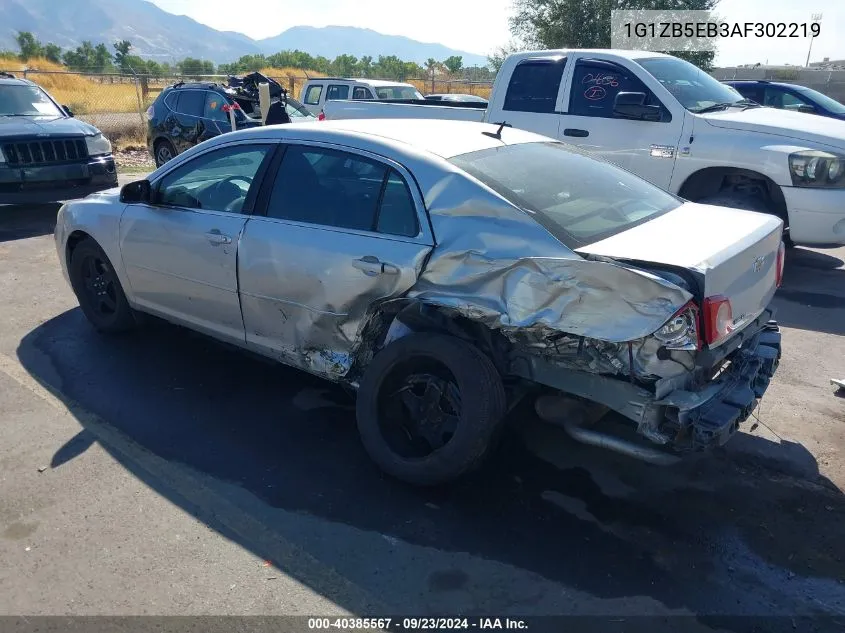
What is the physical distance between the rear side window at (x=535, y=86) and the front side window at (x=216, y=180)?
435cm

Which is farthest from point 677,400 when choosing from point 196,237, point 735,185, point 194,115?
point 194,115

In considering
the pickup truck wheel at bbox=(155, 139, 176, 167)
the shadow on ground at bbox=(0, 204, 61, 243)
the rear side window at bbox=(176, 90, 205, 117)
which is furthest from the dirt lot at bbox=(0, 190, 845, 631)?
the pickup truck wheel at bbox=(155, 139, 176, 167)

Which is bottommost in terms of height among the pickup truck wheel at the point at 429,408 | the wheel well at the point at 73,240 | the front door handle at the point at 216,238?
the pickup truck wheel at the point at 429,408

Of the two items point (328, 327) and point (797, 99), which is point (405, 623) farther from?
point (797, 99)

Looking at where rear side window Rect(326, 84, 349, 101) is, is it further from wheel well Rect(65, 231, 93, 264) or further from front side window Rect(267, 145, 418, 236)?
front side window Rect(267, 145, 418, 236)

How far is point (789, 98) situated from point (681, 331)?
12347mm

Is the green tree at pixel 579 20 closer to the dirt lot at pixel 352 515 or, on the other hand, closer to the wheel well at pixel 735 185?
the wheel well at pixel 735 185

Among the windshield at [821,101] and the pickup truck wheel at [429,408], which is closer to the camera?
the pickup truck wheel at [429,408]

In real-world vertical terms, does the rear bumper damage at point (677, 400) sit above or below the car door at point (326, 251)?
below

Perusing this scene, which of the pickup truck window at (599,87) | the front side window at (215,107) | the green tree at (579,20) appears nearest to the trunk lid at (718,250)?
the pickup truck window at (599,87)

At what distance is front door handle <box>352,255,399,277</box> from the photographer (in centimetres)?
345

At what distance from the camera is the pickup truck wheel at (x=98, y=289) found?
520 centimetres

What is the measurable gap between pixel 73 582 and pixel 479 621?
1.71 m

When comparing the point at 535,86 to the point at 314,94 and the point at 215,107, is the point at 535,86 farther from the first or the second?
the point at 314,94
